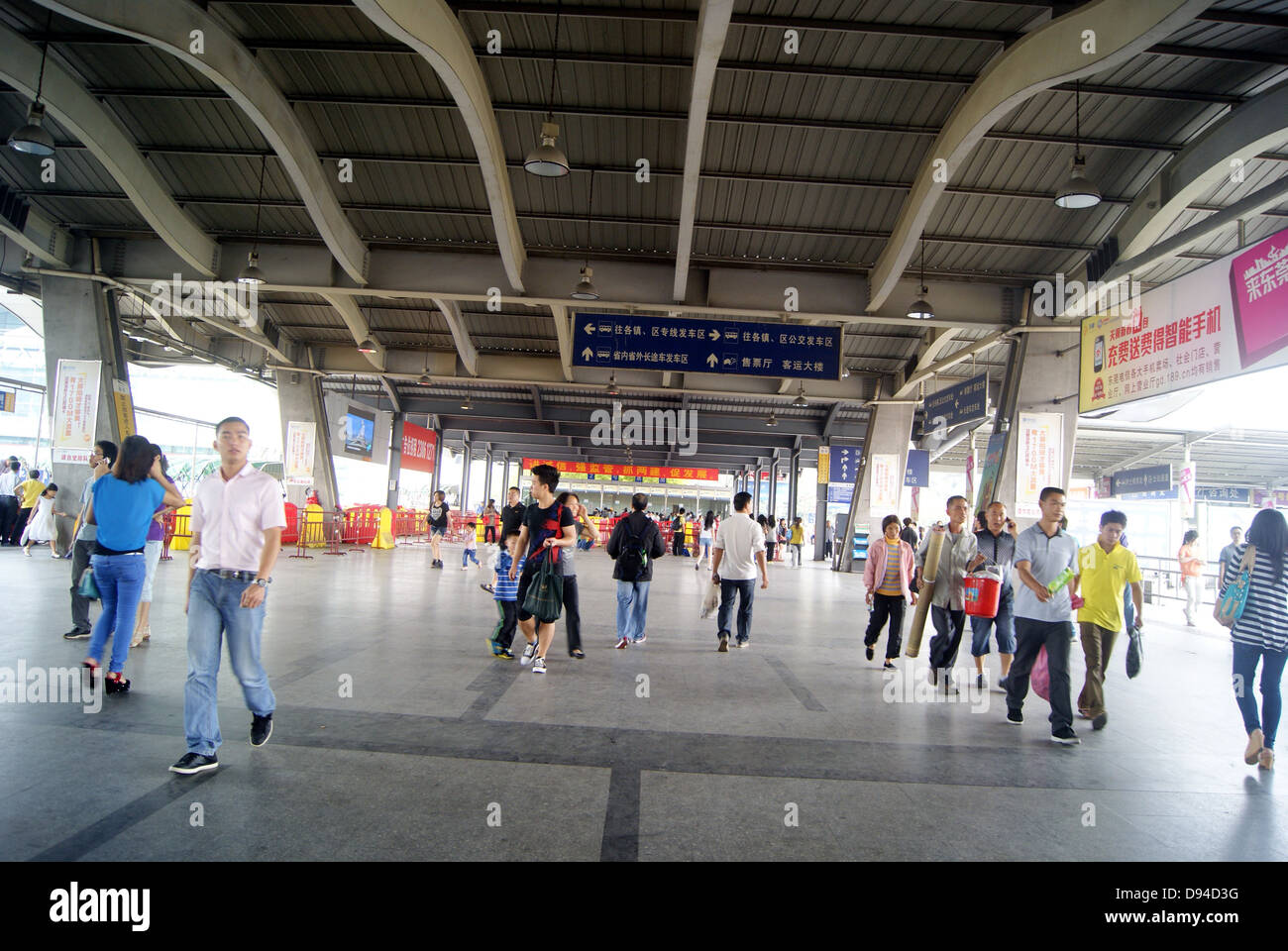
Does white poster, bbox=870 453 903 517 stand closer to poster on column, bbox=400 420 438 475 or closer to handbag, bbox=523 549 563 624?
poster on column, bbox=400 420 438 475

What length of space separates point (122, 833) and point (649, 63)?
10.5 meters

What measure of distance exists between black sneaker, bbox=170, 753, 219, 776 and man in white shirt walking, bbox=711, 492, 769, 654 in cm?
524

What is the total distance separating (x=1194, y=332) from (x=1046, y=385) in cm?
557

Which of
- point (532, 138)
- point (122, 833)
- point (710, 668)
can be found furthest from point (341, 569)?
point (122, 833)

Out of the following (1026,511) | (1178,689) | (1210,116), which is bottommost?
(1178,689)

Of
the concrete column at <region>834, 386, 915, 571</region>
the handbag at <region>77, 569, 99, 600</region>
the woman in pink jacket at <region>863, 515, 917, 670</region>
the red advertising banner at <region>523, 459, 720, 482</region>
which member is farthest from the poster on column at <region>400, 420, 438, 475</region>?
the woman in pink jacket at <region>863, 515, 917, 670</region>

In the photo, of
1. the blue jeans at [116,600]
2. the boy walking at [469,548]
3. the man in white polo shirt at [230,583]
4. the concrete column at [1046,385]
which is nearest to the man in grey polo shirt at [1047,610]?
the man in white polo shirt at [230,583]

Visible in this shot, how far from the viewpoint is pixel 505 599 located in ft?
23.1

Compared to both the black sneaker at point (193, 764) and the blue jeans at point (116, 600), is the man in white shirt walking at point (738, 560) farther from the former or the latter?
the blue jeans at point (116, 600)

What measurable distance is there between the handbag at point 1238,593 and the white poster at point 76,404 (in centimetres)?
1718

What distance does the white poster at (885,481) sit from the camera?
74.5 feet

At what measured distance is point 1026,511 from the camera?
13469 millimetres

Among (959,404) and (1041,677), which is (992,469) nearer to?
(959,404)
